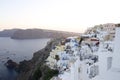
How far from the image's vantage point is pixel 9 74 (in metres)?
42.6

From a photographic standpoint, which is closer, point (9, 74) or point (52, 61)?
point (52, 61)

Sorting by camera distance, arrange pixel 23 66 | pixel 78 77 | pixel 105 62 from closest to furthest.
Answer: pixel 105 62 < pixel 78 77 < pixel 23 66

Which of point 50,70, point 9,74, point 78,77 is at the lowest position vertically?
point 9,74

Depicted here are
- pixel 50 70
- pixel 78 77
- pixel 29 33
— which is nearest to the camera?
pixel 78 77

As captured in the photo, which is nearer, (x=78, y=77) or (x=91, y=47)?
(x=78, y=77)

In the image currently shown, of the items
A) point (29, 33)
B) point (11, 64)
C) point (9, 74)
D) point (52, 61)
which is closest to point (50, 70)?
point (52, 61)

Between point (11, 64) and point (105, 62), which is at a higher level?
point (105, 62)

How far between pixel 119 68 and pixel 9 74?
123ft

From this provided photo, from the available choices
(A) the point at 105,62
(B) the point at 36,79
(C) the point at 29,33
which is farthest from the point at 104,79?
(C) the point at 29,33

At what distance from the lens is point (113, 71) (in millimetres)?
7012

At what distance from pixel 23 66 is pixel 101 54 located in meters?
37.7

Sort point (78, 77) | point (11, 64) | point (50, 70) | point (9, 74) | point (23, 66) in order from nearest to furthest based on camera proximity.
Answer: point (78, 77) < point (50, 70) < point (9, 74) < point (23, 66) < point (11, 64)

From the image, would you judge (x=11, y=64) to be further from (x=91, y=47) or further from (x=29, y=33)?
(x=29, y=33)

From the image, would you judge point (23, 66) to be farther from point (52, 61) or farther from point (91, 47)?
point (91, 47)
